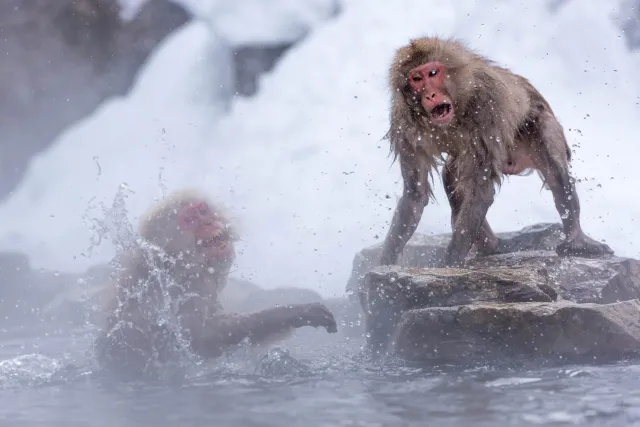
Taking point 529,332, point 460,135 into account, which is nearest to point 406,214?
point 460,135

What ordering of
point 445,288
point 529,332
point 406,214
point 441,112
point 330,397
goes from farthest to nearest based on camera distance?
point 406,214, point 441,112, point 445,288, point 529,332, point 330,397

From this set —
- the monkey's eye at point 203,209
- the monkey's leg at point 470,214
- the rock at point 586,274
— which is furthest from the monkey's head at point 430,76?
the monkey's eye at point 203,209

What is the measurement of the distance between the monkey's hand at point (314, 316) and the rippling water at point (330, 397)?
0.15 meters

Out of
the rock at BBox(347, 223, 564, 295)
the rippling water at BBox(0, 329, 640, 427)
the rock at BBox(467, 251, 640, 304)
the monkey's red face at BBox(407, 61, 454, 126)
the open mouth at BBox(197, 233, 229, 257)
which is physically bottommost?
the rippling water at BBox(0, 329, 640, 427)

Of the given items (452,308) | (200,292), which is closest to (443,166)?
(452,308)

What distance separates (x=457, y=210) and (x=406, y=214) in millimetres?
337

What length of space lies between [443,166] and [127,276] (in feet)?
5.72

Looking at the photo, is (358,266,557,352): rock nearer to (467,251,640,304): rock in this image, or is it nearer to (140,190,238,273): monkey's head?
(467,251,640,304): rock

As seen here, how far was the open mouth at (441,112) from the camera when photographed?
340 cm

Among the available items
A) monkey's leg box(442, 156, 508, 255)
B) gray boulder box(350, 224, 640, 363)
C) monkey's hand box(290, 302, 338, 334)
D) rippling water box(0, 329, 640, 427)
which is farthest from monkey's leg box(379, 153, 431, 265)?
rippling water box(0, 329, 640, 427)

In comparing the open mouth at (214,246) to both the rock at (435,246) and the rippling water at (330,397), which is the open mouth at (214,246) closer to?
the rippling water at (330,397)

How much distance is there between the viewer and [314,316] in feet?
11.4

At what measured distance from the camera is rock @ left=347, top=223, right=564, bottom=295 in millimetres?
4484

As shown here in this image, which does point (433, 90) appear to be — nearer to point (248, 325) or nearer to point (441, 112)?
point (441, 112)
